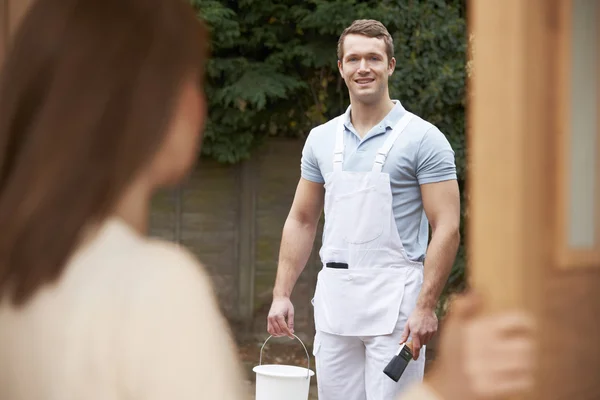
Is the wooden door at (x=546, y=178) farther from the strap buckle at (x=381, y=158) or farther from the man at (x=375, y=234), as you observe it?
the strap buckle at (x=381, y=158)

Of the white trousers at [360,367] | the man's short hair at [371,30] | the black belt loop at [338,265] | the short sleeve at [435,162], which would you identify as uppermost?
the man's short hair at [371,30]

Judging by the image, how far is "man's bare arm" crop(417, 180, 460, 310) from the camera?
2.58 meters

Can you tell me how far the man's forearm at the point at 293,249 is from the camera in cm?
299

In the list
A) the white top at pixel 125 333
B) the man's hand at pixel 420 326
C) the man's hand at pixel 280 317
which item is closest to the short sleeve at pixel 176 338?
the white top at pixel 125 333

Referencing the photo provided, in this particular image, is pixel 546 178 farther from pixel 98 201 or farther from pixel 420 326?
pixel 420 326

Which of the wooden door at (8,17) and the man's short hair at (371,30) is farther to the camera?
the man's short hair at (371,30)

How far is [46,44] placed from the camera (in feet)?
2.95

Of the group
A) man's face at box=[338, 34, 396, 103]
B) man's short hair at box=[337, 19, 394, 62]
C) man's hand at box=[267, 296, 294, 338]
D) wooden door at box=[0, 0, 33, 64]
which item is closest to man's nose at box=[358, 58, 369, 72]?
man's face at box=[338, 34, 396, 103]

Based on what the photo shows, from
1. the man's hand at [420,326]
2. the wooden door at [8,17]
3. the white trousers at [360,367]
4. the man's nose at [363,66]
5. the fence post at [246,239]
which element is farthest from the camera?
the fence post at [246,239]

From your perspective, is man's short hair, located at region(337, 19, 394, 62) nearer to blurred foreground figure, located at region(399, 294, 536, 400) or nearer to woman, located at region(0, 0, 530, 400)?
woman, located at region(0, 0, 530, 400)

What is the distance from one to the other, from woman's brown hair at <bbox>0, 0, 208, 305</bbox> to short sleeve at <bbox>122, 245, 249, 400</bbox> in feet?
0.32

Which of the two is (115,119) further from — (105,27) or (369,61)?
(369,61)

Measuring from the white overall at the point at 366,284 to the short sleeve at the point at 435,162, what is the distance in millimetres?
105

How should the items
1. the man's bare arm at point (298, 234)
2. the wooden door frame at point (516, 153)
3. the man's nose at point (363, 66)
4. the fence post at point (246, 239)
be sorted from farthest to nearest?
the fence post at point (246, 239)
the man's bare arm at point (298, 234)
the man's nose at point (363, 66)
the wooden door frame at point (516, 153)
